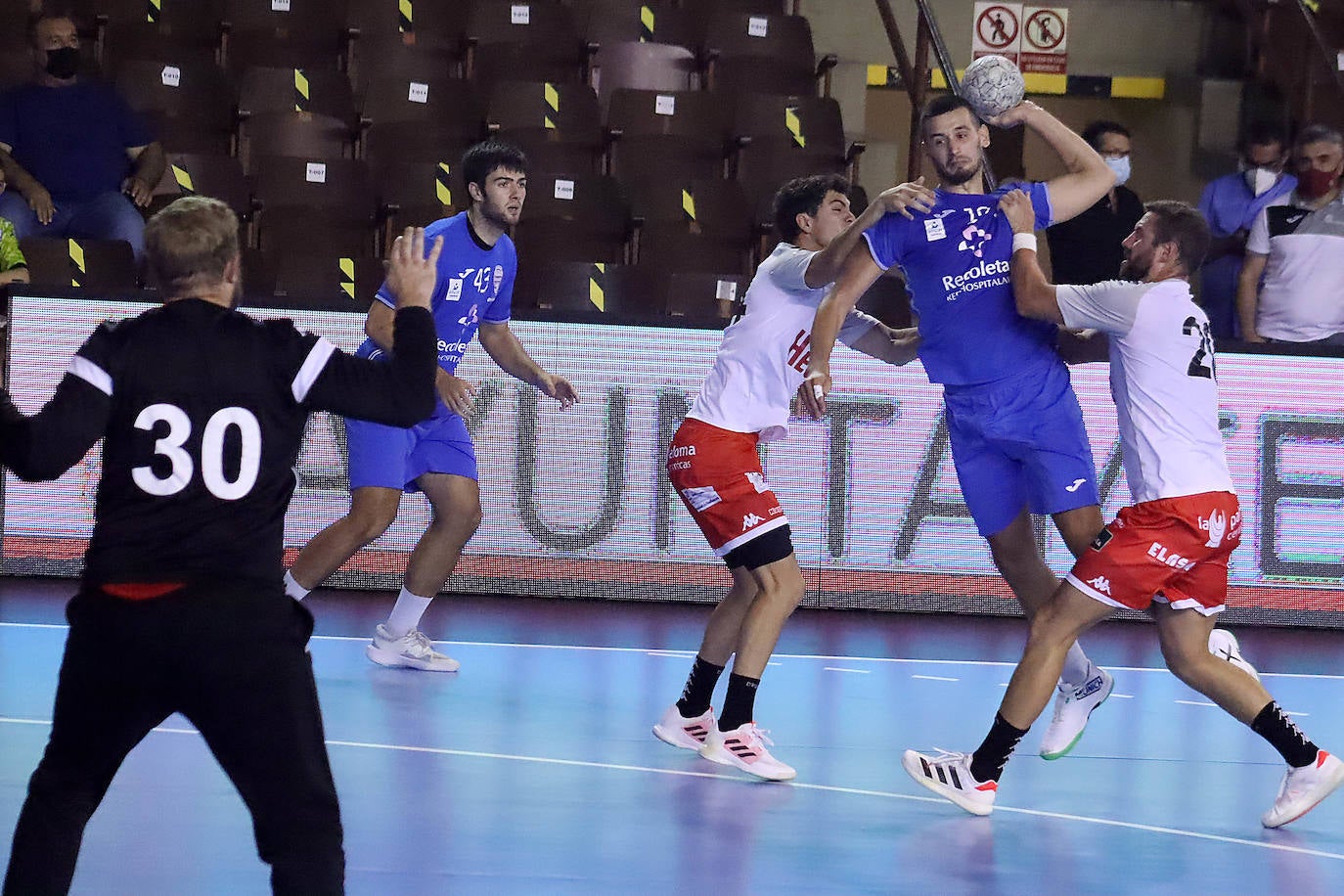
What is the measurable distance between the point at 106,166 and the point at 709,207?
3.63 metres

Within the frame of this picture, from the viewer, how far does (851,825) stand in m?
5.07

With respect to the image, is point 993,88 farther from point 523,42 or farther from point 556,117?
point 523,42

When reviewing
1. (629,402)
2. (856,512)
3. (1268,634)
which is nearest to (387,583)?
(629,402)

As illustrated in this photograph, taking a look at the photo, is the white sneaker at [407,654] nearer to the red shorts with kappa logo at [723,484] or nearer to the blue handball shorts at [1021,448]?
the red shorts with kappa logo at [723,484]

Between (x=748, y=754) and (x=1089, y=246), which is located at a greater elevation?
(x=1089, y=246)

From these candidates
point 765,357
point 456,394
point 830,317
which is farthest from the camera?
point 456,394

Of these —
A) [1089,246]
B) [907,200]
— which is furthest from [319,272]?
[907,200]

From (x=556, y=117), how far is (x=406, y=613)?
5051 mm

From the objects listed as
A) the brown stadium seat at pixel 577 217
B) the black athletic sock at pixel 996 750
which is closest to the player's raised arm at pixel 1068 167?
the black athletic sock at pixel 996 750

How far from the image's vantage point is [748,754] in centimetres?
562

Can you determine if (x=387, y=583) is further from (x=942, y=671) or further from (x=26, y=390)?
(x=942, y=671)

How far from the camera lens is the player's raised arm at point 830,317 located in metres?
5.63

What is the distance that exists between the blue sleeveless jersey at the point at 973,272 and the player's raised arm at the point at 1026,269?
91 mm

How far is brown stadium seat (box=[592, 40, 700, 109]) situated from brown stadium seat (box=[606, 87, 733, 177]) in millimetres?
382
